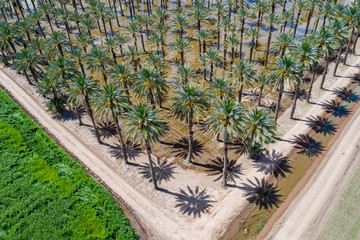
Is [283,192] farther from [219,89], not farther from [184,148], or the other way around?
[219,89]

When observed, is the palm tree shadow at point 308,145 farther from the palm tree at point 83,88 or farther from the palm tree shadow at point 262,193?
the palm tree at point 83,88

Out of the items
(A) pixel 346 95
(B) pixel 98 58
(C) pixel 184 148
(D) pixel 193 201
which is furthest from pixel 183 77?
(A) pixel 346 95

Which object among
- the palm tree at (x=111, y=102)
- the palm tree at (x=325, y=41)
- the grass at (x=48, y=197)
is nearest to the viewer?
the grass at (x=48, y=197)

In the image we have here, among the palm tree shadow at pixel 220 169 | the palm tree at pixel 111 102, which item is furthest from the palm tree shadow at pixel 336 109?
the palm tree at pixel 111 102

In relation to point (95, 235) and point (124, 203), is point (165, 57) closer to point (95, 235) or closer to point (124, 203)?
point (124, 203)

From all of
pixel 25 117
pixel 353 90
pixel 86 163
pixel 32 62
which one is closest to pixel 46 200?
pixel 86 163

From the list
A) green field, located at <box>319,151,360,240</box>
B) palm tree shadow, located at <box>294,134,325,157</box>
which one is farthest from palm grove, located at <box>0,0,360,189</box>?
green field, located at <box>319,151,360,240</box>
